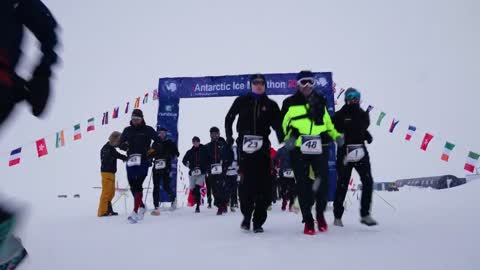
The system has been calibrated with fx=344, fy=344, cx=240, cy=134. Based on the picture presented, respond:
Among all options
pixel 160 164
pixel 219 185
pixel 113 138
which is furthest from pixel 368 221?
pixel 113 138

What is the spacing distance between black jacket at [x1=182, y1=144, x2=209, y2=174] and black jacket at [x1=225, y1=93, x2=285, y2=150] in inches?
181

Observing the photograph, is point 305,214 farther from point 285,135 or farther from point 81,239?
point 81,239

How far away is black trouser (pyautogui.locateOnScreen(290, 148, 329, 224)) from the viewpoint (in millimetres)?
4027

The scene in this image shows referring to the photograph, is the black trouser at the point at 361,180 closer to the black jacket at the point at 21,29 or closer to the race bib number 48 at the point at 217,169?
the black jacket at the point at 21,29

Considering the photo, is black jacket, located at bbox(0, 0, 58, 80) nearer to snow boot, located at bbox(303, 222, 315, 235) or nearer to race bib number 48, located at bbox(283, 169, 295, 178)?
snow boot, located at bbox(303, 222, 315, 235)

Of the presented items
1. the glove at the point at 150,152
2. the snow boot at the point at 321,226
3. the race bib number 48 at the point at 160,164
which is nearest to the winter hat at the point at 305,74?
the snow boot at the point at 321,226

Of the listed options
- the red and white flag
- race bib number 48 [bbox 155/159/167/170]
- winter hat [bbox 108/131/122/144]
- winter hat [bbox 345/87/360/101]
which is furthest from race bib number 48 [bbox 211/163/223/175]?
the red and white flag

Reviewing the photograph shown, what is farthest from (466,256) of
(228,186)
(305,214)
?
(228,186)

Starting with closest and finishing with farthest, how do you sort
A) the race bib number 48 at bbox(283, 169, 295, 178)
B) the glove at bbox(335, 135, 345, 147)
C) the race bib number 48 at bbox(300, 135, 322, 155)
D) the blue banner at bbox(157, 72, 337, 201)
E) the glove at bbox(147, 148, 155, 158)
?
1. the race bib number 48 at bbox(300, 135, 322, 155)
2. the glove at bbox(335, 135, 345, 147)
3. the glove at bbox(147, 148, 155, 158)
4. the race bib number 48 at bbox(283, 169, 295, 178)
5. the blue banner at bbox(157, 72, 337, 201)

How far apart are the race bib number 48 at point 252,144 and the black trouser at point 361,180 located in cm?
115

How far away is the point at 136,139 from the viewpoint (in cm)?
600

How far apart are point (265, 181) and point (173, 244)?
138cm

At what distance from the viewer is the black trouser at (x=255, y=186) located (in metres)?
4.24

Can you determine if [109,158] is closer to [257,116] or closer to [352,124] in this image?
[257,116]
